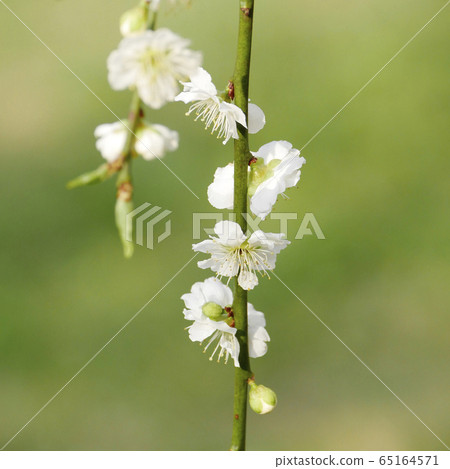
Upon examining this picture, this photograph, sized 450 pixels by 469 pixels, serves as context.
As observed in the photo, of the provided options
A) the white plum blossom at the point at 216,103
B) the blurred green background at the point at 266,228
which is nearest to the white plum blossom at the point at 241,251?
the white plum blossom at the point at 216,103

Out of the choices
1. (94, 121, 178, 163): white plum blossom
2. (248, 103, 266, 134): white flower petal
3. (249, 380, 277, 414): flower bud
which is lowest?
(94, 121, 178, 163): white plum blossom

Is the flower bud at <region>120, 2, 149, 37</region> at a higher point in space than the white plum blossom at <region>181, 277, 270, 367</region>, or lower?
lower

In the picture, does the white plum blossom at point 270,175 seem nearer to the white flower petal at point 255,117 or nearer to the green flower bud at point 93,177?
the white flower petal at point 255,117

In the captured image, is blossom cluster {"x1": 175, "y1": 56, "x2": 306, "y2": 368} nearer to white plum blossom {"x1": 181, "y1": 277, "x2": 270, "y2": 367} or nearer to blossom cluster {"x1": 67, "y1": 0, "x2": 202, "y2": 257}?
white plum blossom {"x1": 181, "y1": 277, "x2": 270, "y2": 367}

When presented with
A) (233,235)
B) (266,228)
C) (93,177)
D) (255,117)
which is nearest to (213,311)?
(233,235)

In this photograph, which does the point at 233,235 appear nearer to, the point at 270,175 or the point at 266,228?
the point at 270,175

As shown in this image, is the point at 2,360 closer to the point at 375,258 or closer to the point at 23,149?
the point at 23,149

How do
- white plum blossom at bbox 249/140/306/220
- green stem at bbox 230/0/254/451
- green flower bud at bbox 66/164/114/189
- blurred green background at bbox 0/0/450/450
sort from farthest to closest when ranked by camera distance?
blurred green background at bbox 0/0/450/450 < white plum blossom at bbox 249/140/306/220 < green stem at bbox 230/0/254/451 < green flower bud at bbox 66/164/114/189

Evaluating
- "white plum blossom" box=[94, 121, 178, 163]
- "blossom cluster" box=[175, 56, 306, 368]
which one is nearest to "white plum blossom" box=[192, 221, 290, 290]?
"blossom cluster" box=[175, 56, 306, 368]
